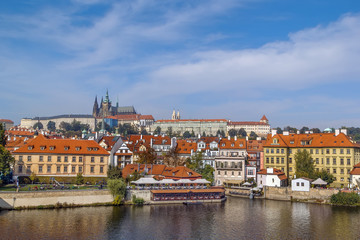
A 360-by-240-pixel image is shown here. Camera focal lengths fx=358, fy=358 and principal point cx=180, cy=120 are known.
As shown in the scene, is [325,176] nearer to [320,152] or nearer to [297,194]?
[320,152]

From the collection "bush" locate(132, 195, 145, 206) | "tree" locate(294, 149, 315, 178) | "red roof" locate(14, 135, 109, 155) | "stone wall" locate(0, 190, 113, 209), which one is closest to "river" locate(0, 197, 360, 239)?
"stone wall" locate(0, 190, 113, 209)

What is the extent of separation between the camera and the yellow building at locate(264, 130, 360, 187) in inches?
2928

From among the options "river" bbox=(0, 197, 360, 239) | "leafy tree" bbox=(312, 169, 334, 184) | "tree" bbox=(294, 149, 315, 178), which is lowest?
"river" bbox=(0, 197, 360, 239)

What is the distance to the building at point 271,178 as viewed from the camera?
71750mm

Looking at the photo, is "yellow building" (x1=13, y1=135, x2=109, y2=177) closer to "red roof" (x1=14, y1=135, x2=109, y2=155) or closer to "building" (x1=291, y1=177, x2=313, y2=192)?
"red roof" (x1=14, y1=135, x2=109, y2=155)

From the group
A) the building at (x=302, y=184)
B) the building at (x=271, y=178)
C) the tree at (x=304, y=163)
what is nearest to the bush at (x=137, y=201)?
the building at (x=271, y=178)

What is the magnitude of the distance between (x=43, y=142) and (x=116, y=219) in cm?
3391

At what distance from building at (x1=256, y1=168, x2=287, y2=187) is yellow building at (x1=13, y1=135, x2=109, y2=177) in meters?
32.5

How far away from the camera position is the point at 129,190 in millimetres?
60656

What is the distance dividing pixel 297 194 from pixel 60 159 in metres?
46.9

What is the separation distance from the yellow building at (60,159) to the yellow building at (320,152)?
122ft

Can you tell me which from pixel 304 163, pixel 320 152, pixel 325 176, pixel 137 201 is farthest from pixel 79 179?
pixel 320 152

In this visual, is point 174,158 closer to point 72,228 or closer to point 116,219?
point 116,219

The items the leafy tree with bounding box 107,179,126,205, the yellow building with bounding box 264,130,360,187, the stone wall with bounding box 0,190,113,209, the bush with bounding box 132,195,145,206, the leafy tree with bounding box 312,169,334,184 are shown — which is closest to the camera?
the stone wall with bounding box 0,190,113,209
